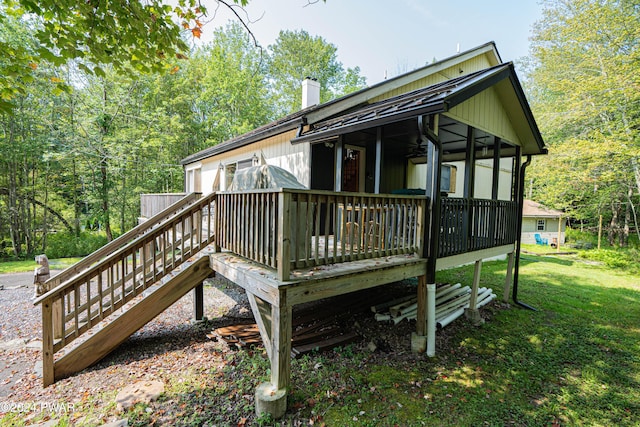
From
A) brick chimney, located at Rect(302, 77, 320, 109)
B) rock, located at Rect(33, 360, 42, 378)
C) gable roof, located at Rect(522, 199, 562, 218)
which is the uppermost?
brick chimney, located at Rect(302, 77, 320, 109)

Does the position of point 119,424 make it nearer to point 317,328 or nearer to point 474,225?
point 317,328

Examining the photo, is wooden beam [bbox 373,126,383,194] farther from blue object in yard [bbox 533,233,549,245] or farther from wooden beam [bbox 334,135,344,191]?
blue object in yard [bbox 533,233,549,245]

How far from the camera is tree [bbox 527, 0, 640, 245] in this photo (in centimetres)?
1221

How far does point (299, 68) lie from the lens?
24.4 metres

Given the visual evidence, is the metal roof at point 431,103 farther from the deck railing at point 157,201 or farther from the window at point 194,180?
the window at point 194,180

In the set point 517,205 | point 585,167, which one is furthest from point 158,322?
point 585,167

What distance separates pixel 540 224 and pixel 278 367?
28169 millimetres

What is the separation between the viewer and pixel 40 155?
15305mm

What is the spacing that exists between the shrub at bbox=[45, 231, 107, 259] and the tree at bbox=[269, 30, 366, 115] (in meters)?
→ 16.9

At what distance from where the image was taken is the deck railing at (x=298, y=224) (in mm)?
3062

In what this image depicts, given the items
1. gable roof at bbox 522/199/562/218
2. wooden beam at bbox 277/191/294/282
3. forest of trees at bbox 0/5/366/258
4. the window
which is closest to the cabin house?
wooden beam at bbox 277/191/294/282

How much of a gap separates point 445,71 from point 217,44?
20.6 meters

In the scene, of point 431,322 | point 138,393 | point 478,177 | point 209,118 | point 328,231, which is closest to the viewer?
point 328,231

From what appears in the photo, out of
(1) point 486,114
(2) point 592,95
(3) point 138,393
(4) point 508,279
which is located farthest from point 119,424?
(2) point 592,95
